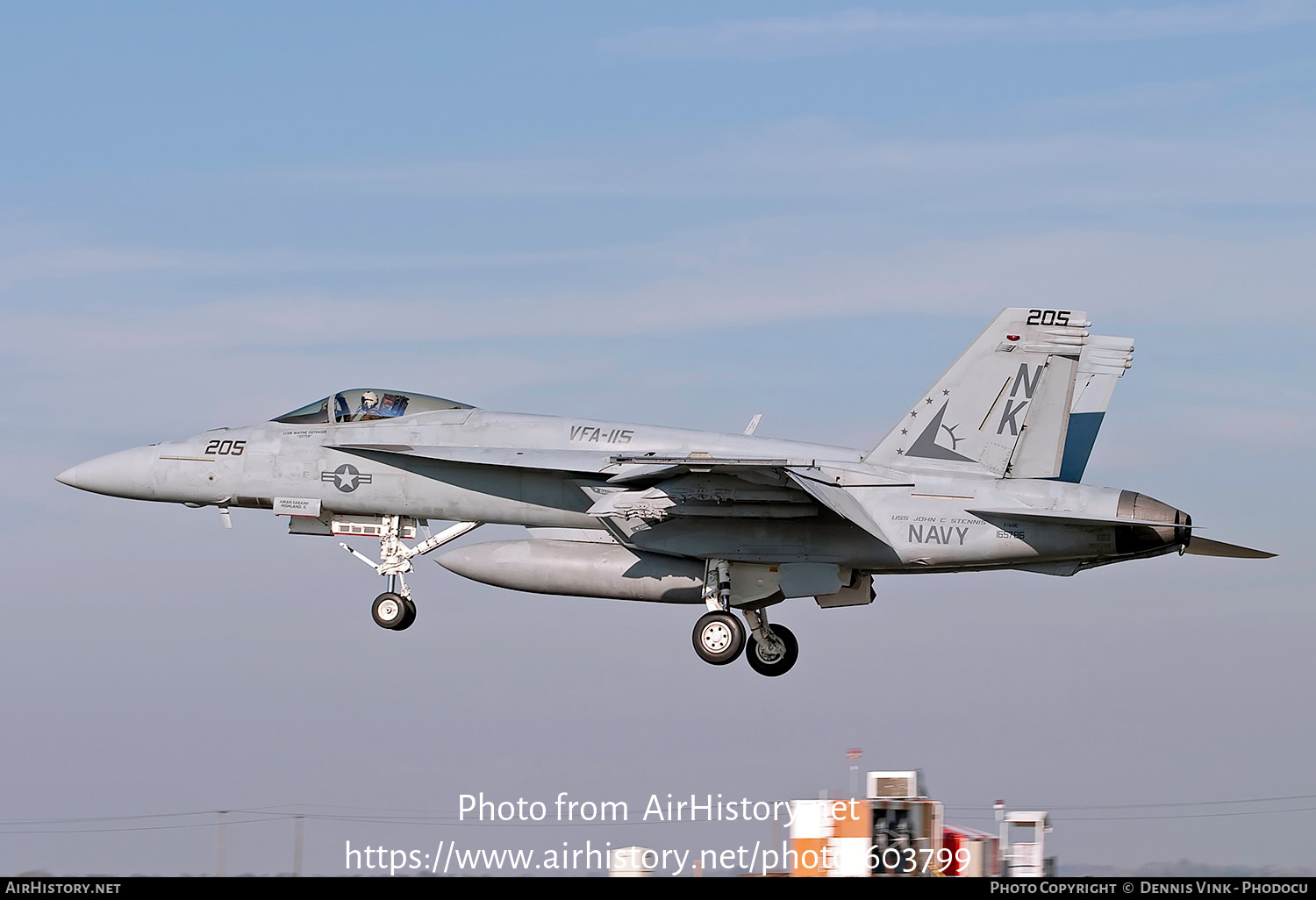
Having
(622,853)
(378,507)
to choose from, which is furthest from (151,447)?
(622,853)

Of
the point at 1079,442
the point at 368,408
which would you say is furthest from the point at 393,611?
the point at 1079,442

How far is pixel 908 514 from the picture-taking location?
746 inches

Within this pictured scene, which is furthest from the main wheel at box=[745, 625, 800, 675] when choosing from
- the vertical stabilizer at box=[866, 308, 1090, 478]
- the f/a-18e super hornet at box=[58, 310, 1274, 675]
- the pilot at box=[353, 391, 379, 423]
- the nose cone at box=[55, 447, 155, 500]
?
the nose cone at box=[55, 447, 155, 500]

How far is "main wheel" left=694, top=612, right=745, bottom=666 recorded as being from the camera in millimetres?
19703

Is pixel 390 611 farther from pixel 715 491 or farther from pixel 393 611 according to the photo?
pixel 715 491

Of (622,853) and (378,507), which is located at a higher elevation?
(378,507)

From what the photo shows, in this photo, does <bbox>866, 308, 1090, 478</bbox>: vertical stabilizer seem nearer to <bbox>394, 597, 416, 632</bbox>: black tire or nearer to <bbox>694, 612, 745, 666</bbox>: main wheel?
<bbox>694, 612, 745, 666</bbox>: main wheel

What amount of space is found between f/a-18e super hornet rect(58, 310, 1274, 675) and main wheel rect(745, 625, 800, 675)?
26 mm

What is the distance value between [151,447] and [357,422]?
9.27 feet

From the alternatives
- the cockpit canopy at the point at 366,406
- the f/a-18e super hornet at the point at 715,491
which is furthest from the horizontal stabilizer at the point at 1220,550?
the cockpit canopy at the point at 366,406

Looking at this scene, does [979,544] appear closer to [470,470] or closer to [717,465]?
[717,465]

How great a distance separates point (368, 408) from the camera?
69.5 feet
